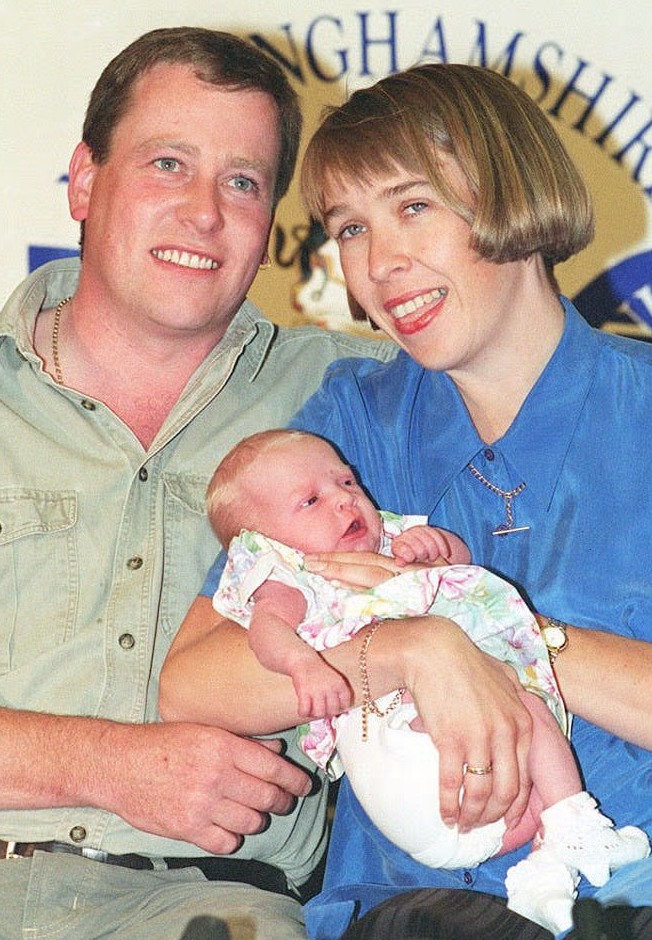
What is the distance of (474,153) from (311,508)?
488mm

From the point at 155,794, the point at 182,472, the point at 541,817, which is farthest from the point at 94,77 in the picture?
the point at 541,817

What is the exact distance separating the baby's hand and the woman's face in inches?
18.8

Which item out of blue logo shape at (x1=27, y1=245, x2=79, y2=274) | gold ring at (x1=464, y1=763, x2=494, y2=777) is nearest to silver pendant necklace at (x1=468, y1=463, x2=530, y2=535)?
gold ring at (x1=464, y1=763, x2=494, y2=777)

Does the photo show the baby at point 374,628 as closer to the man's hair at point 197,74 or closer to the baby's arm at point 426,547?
the baby's arm at point 426,547

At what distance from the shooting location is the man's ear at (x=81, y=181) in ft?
7.77

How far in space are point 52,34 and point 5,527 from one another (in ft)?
4.70

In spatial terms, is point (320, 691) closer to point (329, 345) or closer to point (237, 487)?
point (237, 487)

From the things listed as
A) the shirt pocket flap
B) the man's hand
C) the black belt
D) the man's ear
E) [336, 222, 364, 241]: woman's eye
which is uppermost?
[336, 222, 364, 241]: woman's eye

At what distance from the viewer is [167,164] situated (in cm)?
223

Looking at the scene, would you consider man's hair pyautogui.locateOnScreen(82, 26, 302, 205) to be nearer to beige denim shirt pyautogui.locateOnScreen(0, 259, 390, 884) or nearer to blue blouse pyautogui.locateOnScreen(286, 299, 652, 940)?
beige denim shirt pyautogui.locateOnScreen(0, 259, 390, 884)

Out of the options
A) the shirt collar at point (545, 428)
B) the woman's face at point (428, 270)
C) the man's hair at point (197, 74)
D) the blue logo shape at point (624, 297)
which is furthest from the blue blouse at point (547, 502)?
the blue logo shape at point (624, 297)

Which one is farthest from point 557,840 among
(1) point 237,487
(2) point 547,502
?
(1) point 237,487

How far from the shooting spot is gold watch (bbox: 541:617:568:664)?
1730 millimetres

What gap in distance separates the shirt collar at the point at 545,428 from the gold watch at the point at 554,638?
0.19 metres
